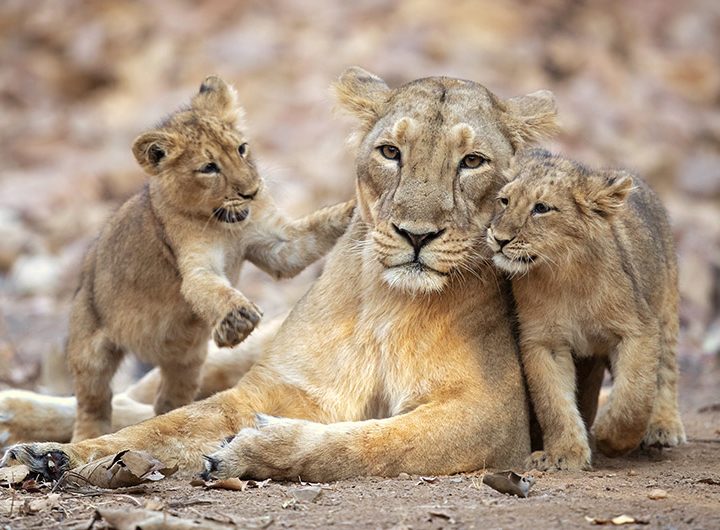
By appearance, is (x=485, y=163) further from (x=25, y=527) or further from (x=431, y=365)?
(x=25, y=527)

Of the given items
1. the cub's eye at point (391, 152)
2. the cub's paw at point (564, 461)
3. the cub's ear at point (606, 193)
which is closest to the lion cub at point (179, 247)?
the cub's eye at point (391, 152)

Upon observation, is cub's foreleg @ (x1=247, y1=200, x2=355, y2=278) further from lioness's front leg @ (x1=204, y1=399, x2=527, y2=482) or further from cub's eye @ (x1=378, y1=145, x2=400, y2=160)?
lioness's front leg @ (x1=204, y1=399, x2=527, y2=482)

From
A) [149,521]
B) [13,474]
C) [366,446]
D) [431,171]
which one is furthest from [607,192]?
[13,474]

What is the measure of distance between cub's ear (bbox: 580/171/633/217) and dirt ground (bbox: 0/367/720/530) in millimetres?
1193

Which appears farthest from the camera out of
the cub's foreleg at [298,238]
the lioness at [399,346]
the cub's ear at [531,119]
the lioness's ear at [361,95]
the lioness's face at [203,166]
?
the cub's foreleg at [298,238]

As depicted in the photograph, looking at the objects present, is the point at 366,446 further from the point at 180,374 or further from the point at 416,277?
the point at 180,374

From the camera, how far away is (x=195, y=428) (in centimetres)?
558

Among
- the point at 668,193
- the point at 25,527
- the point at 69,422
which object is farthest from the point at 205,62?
the point at 25,527

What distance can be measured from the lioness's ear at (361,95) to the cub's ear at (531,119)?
0.63 m

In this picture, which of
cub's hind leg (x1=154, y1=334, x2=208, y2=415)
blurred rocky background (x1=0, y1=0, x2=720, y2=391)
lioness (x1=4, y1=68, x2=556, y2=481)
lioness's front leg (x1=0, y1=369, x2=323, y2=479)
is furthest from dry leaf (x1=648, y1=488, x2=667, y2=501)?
blurred rocky background (x1=0, y1=0, x2=720, y2=391)

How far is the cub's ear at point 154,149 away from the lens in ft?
20.9

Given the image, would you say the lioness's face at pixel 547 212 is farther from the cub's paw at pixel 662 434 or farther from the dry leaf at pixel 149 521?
the dry leaf at pixel 149 521

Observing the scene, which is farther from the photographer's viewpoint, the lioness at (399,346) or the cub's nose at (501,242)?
the cub's nose at (501,242)

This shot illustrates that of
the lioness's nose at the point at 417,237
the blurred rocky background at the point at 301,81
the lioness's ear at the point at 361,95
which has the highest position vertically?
the blurred rocky background at the point at 301,81
